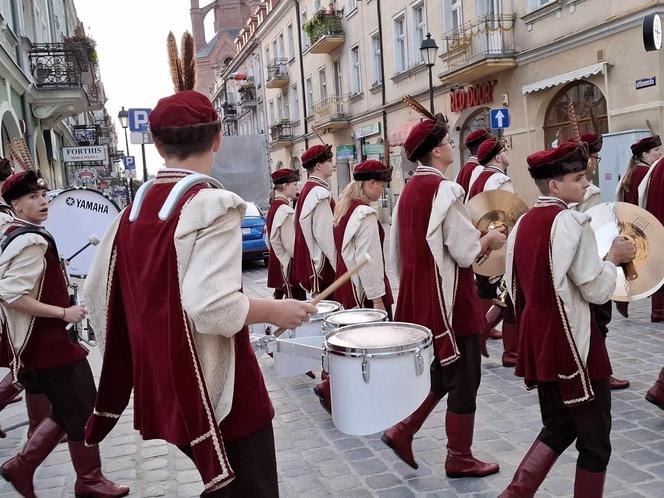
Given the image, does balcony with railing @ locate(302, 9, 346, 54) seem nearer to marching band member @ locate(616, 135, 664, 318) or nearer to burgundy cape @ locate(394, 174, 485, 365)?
marching band member @ locate(616, 135, 664, 318)

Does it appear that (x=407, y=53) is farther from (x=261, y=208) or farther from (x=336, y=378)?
(x=336, y=378)

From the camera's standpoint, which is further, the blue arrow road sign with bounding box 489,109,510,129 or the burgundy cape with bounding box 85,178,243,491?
the blue arrow road sign with bounding box 489,109,510,129

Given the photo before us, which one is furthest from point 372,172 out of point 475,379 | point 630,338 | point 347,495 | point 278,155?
point 278,155

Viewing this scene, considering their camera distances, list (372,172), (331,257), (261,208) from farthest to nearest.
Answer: (261,208) < (331,257) < (372,172)

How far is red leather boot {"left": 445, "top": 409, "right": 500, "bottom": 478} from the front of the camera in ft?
13.0

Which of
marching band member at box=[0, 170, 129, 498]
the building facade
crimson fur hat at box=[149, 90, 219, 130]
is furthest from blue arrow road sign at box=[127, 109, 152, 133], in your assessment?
crimson fur hat at box=[149, 90, 219, 130]

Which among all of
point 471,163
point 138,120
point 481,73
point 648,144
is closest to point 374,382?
point 471,163

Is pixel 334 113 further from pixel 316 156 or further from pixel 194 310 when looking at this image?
pixel 194 310

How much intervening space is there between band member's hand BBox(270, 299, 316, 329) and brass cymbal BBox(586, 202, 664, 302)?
201 cm

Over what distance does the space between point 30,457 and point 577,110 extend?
45.4ft

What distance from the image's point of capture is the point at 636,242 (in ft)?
12.1

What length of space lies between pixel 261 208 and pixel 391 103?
8.75 meters

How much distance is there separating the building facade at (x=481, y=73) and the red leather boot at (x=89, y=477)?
7.04m

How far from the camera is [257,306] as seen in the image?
2.20m
